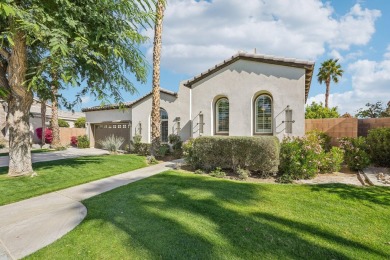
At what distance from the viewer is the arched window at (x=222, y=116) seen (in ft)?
47.8

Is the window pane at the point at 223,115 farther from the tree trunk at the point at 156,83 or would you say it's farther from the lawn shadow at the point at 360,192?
the lawn shadow at the point at 360,192

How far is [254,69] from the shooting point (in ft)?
43.7

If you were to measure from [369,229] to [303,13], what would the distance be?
10.9 metres

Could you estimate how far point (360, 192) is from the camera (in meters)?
7.32

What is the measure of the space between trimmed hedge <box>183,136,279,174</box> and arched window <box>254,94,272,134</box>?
286 centimetres

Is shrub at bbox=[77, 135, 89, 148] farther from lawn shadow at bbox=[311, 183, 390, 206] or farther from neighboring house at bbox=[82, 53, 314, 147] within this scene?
lawn shadow at bbox=[311, 183, 390, 206]

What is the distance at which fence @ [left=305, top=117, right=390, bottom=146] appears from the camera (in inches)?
500

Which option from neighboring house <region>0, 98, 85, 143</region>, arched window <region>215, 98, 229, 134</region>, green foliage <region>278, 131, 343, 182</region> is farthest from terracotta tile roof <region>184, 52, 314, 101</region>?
neighboring house <region>0, 98, 85, 143</region>

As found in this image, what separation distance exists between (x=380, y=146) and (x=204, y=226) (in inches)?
429

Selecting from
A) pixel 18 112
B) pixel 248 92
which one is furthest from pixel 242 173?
pixel 18 112

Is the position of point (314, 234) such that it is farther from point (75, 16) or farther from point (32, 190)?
point (75, 16)

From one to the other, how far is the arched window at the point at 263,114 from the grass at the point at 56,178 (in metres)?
7.23

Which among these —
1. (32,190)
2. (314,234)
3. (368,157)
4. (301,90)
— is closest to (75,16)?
(32,190)

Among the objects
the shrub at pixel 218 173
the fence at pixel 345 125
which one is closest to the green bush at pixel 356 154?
the fence at pixel 345 125
